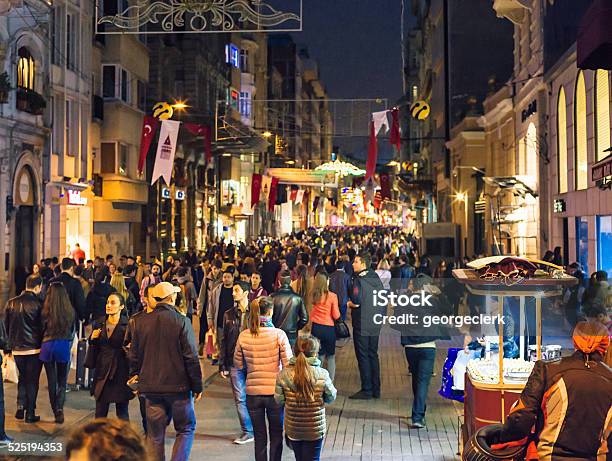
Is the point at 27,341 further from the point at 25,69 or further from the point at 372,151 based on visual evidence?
the point at 372,151

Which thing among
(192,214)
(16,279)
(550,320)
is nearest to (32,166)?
(16,279)

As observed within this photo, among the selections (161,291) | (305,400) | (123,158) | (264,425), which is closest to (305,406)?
(305,400)

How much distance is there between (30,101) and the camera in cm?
2567

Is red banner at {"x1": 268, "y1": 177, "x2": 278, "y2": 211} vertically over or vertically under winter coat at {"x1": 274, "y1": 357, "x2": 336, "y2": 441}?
over

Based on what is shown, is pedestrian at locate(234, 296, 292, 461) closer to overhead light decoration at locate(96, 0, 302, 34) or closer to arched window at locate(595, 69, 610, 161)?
overhead light decoration at locate(96, 0, 302, 34)

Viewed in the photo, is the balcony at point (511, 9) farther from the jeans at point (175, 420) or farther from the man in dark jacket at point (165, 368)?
the jeans at point (175, 420)

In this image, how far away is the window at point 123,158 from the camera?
3528cm

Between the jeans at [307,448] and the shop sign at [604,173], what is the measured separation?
36.3 ft

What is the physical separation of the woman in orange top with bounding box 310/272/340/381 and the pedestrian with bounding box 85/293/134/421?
3835 mm

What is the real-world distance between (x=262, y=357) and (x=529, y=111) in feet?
79.5

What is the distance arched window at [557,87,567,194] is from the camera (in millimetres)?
25828

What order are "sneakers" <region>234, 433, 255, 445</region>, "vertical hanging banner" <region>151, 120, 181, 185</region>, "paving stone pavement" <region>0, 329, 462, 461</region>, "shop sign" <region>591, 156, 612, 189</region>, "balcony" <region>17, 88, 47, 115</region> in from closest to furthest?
1. "paving stone pavement" <region>0, 329, 462, 461</region>
2. "sneakers" <region>234, 433, 255, 445</region>
3. "shop sign" <region>591, 156, 612, 189</region>
4. "balcony" <region>17, 88, 47, 115</region>
5. "vertical hanging banner" <region>151, 120, 181, 185</region>

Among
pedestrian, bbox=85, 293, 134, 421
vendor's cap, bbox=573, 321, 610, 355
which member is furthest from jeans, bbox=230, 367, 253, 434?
vendor's cap, bbox=573, 321, 610, 355

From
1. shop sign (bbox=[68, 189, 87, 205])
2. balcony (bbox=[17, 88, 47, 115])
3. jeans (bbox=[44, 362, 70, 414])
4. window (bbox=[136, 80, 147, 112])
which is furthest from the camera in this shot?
window (bbox=[136, 80, 147, 112])
